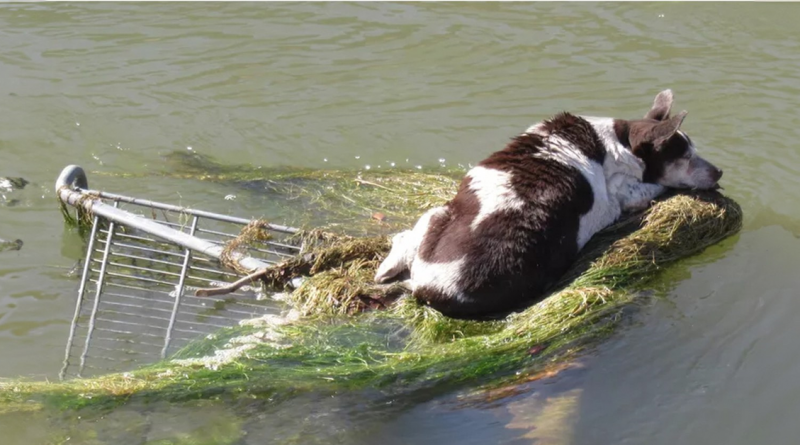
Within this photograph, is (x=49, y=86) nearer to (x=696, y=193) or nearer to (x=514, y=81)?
(x=514, y=81)

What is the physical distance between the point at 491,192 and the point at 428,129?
3938mm

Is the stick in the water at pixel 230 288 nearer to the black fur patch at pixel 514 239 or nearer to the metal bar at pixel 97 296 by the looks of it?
the metal bar at pixel 97 296

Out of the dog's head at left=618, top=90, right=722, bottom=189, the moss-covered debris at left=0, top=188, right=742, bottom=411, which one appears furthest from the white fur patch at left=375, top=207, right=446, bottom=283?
the dog's head at left=618, top=90, right=722, bottom=189

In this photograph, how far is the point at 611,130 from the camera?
683cm

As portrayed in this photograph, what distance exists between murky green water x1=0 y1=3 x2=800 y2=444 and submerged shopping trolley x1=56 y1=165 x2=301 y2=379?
267 millimetres

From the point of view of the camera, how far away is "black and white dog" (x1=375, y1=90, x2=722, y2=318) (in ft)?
19.1

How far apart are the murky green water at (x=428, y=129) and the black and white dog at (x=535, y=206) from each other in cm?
59

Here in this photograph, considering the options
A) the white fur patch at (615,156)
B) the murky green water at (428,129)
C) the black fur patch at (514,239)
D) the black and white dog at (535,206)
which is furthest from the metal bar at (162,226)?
the white fur patch at (615,156)

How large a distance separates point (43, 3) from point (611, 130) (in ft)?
28.3

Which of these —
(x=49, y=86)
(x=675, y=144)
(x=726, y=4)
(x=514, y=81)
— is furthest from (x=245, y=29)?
(x=675, y=144)

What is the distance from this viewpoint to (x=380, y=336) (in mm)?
5863

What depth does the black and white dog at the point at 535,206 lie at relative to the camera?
19.1ft

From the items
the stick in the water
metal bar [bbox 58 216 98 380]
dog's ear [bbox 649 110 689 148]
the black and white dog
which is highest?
dog's ear [bbox 649 110 689 148]

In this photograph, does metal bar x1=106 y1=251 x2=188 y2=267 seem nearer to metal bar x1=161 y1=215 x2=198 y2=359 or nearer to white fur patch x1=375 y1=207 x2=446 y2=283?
metal bar x1=161 y1=215 x2=198 y2=359
